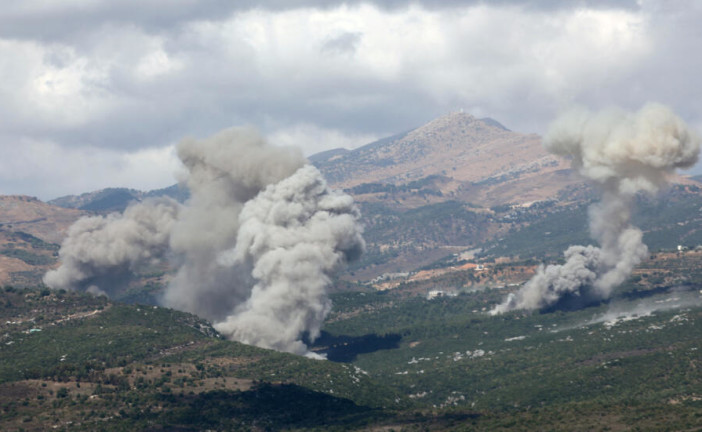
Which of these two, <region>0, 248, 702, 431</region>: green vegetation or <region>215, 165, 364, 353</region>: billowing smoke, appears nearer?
<region>0, 248, 702, 431</region>: green vegetation

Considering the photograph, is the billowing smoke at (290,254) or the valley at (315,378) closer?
the valley at (315,378)

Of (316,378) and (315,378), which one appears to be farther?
(316,378)

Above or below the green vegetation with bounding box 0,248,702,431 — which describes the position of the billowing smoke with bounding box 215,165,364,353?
above

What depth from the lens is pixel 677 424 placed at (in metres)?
109

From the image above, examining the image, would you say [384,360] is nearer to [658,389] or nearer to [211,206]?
[211,206]

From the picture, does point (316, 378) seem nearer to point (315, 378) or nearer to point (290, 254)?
point (315, 378)

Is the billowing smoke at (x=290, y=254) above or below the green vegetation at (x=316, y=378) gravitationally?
above

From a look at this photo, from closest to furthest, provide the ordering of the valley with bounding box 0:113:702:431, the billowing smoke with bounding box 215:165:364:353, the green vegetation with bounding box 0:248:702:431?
the valley with bounding box 0:113:702:431 → the green vegetation with bounding box 0:248:702:431 → the billowing smoke with bounding box 215:165:364:353

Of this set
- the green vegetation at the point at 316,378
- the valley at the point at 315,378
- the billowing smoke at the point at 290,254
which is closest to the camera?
the valley at the point at 315,378

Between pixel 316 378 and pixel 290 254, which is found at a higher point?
pixel 290 254

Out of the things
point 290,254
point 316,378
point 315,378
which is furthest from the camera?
point 290,254

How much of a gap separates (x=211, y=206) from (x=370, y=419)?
7538 centimetres

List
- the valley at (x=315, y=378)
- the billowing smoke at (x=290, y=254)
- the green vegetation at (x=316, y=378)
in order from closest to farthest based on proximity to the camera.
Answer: the valley at (x=315, y=378)
the green vegetation at (x=316, y=378)
the billowing smoke at (x=290, y=254)

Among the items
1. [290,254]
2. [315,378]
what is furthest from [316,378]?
[290,254]
